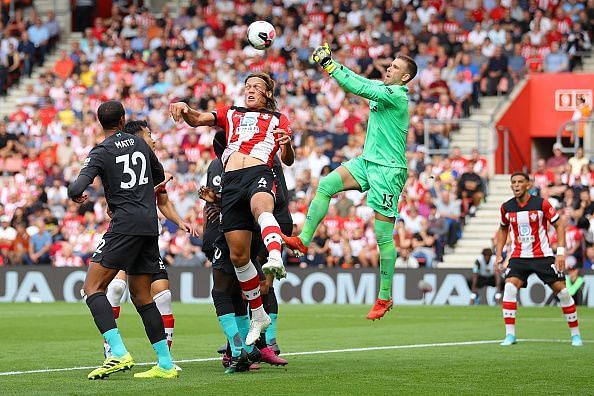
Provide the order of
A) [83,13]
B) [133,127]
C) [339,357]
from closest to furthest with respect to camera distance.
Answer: [133,127] → [339,357] → [83,13]

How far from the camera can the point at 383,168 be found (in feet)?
41.5

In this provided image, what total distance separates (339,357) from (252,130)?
301 cm

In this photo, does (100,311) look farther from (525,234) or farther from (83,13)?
(83,13)

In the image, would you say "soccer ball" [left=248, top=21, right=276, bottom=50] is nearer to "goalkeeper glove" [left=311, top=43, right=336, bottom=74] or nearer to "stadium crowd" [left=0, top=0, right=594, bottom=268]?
"goalkeeper glove" [left=311, top=43, right=336, bottom=74]

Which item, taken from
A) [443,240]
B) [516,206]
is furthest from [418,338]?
[443,240]

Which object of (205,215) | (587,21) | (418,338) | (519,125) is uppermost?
(587,21)

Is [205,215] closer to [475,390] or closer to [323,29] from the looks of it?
[475,390]

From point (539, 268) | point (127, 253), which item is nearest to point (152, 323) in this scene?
point (127, 253)

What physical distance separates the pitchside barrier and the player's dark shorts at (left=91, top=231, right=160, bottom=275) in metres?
15.0

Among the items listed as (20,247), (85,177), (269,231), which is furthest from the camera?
(20,247)

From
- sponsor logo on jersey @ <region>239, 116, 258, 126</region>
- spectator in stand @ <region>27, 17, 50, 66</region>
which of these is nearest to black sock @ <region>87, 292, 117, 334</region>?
sponsor logo on jersey @ <region>239, 116, 258, 126</region>

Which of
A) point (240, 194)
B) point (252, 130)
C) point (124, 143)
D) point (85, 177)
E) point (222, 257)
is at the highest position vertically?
point (252, 130)

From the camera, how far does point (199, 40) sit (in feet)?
117

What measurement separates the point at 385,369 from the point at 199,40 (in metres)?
24.8
